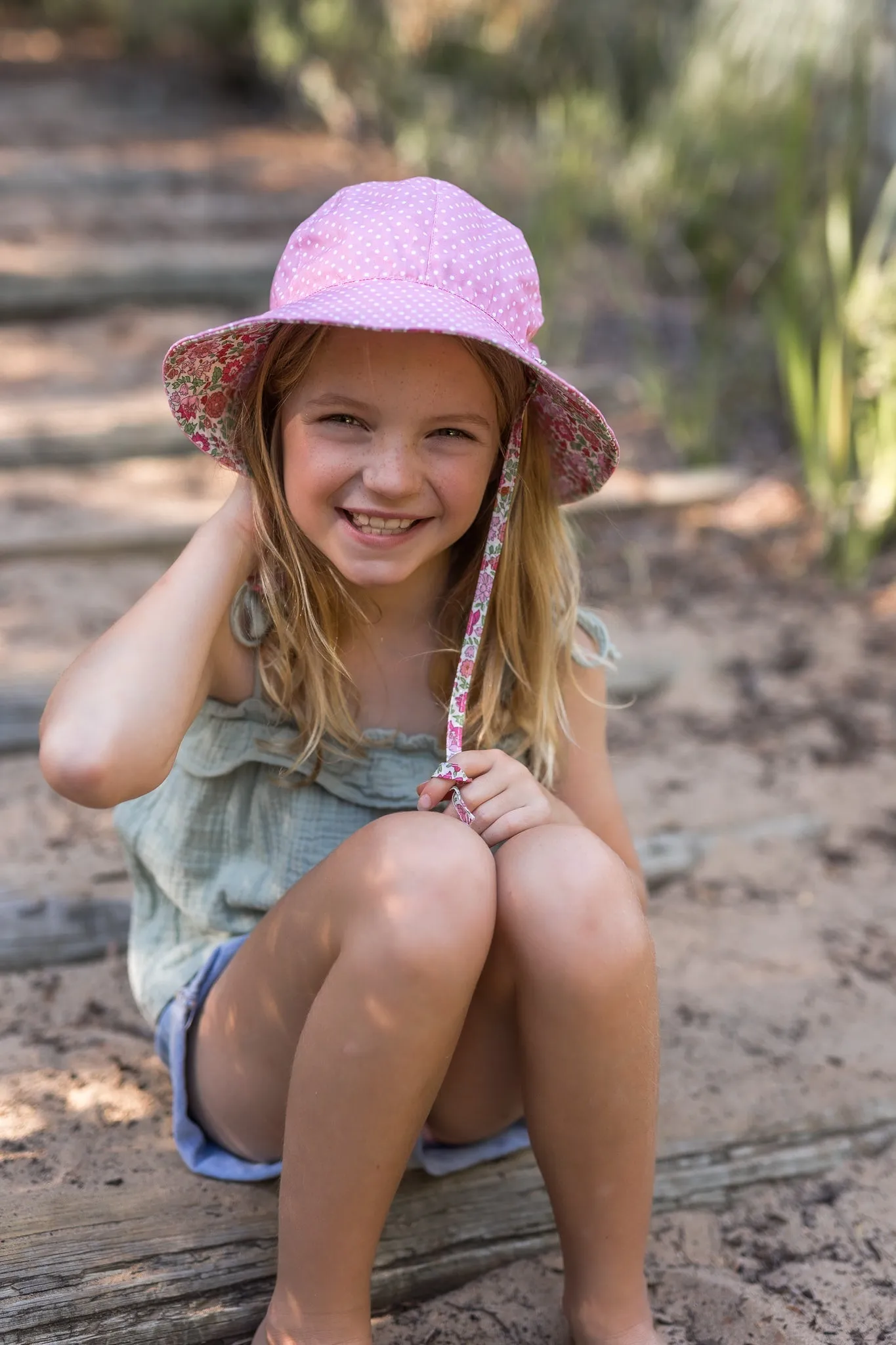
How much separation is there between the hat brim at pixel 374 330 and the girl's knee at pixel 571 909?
18.5 inches

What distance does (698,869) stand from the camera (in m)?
2.43

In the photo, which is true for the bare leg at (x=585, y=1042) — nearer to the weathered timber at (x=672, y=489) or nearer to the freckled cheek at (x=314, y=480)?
→ the freckled cheek at (x=314, y=480)

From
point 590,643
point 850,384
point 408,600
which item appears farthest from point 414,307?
point 850,384

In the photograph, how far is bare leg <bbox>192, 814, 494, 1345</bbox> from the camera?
1.25m

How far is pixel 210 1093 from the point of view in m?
1.54

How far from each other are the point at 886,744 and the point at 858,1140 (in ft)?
4.19

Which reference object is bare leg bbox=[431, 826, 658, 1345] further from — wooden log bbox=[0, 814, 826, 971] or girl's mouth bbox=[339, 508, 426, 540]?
wooden log bbox=[0, 814, 826, 971]

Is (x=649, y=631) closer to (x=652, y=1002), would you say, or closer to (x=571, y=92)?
(x=652, y=1002)

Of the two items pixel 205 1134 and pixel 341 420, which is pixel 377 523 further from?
pixel 205 1134

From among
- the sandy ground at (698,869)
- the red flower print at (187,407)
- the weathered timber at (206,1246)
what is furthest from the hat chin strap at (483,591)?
the sandy ground at (698,869)

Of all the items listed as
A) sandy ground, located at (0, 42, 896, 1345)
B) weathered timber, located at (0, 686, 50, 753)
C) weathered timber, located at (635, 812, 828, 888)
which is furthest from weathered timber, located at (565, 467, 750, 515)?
weathered timber, located at (0, 686, 50, 753)

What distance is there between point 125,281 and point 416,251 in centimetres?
373

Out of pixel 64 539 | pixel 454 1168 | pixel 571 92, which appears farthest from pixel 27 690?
pixel 571 92

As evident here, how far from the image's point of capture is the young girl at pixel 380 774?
128 centimetres
